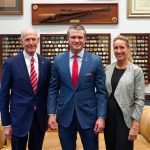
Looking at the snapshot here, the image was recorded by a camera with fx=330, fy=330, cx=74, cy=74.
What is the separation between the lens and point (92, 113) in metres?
2.01

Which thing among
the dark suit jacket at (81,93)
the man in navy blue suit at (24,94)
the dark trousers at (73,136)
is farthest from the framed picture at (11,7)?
the dark trousers at (73,136)

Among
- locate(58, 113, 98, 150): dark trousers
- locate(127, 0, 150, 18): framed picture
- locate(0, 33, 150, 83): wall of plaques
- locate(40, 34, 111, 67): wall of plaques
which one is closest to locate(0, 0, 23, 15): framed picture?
locate(0, 33, 150, 83): wall of plaques

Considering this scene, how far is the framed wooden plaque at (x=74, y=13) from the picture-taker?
3.15 m

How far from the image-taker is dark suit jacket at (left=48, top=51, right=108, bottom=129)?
6.52 feet

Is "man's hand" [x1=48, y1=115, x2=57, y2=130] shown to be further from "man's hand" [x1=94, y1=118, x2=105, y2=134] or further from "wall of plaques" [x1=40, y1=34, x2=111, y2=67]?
"wall of plaques" [x1=40, y1=34, x2=111, y2=67]

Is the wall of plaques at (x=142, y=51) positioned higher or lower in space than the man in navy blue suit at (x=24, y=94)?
higher

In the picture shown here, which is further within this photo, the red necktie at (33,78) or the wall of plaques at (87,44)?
the wall of plaques at (87,44)

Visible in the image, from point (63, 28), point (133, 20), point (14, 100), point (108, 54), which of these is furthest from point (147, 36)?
point (14, 100)

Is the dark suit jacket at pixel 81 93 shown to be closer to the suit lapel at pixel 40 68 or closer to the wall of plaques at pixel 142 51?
the suit lapel at pixel 40 68

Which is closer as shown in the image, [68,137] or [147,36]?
[68,137]

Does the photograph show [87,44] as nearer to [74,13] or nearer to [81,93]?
[74,13]

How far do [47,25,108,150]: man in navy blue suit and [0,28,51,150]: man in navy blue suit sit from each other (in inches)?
3.3

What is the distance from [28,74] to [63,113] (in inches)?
12.8

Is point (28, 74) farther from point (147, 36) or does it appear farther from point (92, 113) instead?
point (147, 36)
